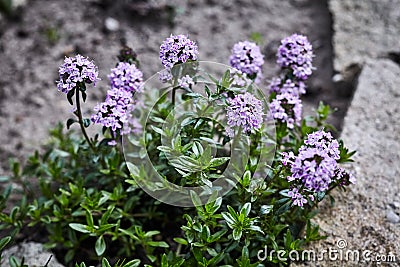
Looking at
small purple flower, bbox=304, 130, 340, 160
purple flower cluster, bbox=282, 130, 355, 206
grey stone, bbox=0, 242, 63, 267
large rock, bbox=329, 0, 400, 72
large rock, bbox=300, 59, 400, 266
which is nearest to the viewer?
purple flower cluster, bbox=282, 130, 355, 206

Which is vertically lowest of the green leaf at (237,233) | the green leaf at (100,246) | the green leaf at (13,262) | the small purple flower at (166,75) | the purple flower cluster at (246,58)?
the green leaf at (13,262)

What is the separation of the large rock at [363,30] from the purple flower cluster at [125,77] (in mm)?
1866

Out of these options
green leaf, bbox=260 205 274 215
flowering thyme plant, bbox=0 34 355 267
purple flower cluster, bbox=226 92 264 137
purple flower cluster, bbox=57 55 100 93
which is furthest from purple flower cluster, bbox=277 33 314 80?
purple flower cluster, bbox=57 55 100 93

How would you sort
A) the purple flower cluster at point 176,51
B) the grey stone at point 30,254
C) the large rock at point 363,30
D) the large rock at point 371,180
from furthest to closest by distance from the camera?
the large rock at point 363,30, the grey stone at point 30,254, the large rock at point 371,180, the purple flower cluster at point 176,51

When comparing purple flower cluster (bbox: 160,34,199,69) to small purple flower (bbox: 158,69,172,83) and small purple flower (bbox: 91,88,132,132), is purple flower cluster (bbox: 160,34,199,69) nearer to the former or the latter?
small purple flower (bbox: 158,69,172,83)

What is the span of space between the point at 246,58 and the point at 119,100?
703 mm

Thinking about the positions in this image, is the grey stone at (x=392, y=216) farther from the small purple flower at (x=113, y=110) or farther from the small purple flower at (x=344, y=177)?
the small purple flower at (x=113, y=110)

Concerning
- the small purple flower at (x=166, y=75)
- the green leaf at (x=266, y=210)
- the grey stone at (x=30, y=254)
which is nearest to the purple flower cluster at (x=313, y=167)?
the green leaf at (x=266, y=210)

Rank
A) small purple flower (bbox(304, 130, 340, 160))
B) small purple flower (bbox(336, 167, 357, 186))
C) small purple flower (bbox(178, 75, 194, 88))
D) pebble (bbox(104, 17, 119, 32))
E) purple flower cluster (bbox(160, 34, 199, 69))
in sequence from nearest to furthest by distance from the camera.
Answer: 1. small purple flower (bbox(304, 130, 340, 160))
2. small purple flower (bbox(336, 167, 357, 186))
3. purple flower cluster (bbox(160, 34, 199, 69))
4. small purple flower (bbox(178, 75, 194, 88))
5. pebble (bbox(104, 17, 119, 32))

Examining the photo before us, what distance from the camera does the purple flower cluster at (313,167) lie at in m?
1.99

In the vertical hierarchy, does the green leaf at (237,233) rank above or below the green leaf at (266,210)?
below

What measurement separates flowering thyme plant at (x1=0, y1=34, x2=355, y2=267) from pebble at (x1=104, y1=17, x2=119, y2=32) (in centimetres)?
158

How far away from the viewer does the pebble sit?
4418 millimetres

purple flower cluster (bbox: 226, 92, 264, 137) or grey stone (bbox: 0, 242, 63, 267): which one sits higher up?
purple flower cluster (bbox: 226, 92, 264, 137)
